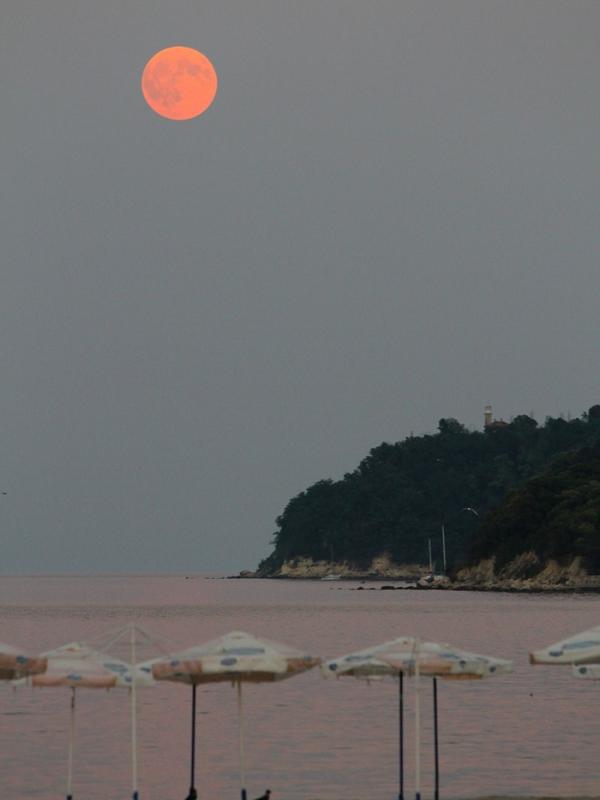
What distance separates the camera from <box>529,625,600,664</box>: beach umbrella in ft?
88.8

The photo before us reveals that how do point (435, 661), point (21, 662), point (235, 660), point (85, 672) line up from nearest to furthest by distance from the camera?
point (21, 662) → point (235, 660) → point (85, 672) → point (435, 661)

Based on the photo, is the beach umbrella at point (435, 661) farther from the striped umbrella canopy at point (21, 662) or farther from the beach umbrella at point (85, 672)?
the striped umbrella canopy at point (21, 662)

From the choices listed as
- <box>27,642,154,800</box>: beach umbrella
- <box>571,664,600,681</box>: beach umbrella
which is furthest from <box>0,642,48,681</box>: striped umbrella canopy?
<box>571,664,600,681</box>: beach umbrella

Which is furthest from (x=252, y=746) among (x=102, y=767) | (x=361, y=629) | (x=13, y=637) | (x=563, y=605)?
(x=563, y=605)

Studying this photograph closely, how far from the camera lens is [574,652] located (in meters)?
27.2

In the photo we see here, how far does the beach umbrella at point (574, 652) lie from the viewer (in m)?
27.1

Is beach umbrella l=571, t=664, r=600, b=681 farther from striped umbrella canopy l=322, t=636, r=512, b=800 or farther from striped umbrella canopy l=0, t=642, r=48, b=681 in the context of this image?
striped umbrella canopy l=0, t=642, r=48, b=681

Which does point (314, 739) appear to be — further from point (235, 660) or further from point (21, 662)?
point (21, 662)

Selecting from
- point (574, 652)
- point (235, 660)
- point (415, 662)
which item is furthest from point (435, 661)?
point (235, 660)

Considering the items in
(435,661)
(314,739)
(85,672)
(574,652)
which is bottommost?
(314,739)

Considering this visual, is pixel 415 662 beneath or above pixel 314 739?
above

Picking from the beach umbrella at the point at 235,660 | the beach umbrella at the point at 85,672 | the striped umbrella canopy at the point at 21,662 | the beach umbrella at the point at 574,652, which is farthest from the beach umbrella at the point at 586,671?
the striped umbrella canopy at the point at 21,662

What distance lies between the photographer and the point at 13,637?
112312mm

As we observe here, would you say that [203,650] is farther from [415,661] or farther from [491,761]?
[491,761]
